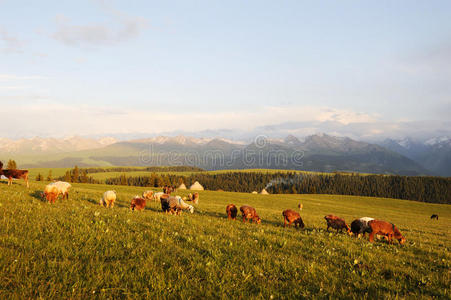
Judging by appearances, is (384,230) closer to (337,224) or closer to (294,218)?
(337,224)

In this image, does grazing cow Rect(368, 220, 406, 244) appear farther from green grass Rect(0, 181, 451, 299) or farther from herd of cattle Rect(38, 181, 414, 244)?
green grass Rect(0, 181, 451, 299)

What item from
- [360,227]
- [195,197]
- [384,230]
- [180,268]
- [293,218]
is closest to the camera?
[180,268]

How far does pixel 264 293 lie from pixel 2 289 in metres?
5.25

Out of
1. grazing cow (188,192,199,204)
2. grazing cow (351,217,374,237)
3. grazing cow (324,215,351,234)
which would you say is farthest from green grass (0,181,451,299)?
grazing cow (188,192,199,204)

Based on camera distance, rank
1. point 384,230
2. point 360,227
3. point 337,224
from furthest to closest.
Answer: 1. point 337,224
2. point 360,227
3. point 384,230

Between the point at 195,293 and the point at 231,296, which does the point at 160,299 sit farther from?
the point at 231,296

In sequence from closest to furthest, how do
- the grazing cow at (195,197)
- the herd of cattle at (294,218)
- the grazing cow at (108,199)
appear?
1. the herd of cattle at (294,218)
2. the grazing cow at (108,199)
3. the grazing cow at (195,197)

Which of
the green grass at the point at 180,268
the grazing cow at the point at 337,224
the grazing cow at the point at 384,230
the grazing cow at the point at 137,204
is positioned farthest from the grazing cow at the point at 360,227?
the grazing cow at the point at 137,204

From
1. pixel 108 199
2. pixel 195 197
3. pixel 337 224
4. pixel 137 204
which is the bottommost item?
pixel 195 197

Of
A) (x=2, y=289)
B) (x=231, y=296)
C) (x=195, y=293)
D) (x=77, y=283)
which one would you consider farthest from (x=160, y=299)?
(x=2, y=289)

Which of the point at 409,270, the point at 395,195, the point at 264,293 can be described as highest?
the point at 264,293

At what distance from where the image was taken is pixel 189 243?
8664 millimetres

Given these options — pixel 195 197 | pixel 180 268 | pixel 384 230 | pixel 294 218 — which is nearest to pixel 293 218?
pixel 294 218

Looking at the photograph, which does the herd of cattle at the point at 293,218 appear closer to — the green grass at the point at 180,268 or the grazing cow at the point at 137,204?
the grazing cow at the point at 137,204
